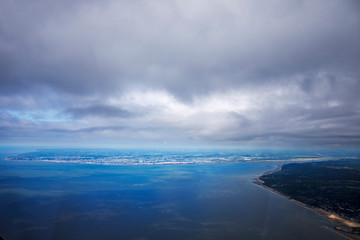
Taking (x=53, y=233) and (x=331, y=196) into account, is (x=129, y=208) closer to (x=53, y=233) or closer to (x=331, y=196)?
(x=53, y=233)

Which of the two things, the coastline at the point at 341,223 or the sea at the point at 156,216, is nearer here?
the coastline at the point at 341,223

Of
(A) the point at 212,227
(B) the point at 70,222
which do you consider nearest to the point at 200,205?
(A) the point at 212,227

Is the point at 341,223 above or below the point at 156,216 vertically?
above

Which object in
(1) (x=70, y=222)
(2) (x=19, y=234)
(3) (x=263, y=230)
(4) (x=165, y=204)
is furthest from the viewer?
(4) (x=165, y=204)

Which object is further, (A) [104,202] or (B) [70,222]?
(A) [104,202]

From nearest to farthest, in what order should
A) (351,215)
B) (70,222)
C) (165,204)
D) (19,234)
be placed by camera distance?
(19,234) < (70,222) < (351,215) < (165,204)

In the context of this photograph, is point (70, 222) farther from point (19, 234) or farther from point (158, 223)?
point (158, 223)

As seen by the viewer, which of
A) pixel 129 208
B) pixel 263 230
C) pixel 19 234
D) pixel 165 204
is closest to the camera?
pixel 19 234

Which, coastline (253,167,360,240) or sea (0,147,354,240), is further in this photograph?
sea (0,147,354,240)

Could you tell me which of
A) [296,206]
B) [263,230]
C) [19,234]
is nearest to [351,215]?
[296,206]

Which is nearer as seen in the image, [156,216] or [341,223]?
[341,223]
